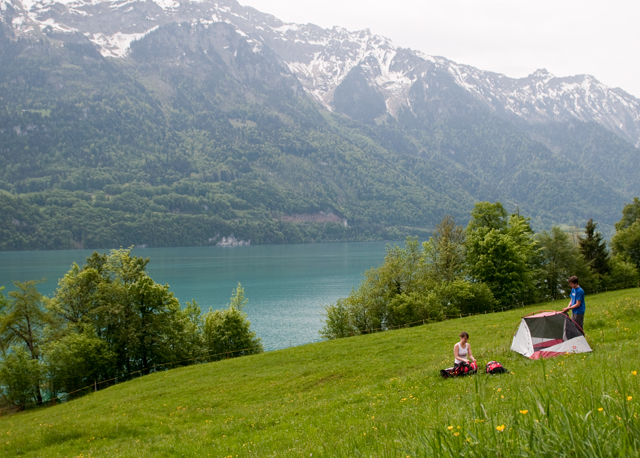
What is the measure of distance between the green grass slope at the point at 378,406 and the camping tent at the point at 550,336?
671mm

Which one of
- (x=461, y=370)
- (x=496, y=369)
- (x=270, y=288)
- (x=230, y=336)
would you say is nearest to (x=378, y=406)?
(x=461, y=370)

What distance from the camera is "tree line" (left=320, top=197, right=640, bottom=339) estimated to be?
4791cm

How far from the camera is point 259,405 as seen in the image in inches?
784

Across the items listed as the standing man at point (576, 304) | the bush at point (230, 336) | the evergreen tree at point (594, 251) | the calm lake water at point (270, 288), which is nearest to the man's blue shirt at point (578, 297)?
the standing man at point (576, 304)

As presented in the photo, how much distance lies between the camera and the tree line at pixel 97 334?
38322mm

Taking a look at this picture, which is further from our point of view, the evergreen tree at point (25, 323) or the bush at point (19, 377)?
the evergreen tree at point (25, 323)

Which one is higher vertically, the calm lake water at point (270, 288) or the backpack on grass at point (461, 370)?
the backpack on grass at point (461, 370)

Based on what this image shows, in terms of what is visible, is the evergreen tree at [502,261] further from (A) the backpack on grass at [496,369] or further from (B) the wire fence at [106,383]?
(A) the backpack on grass at [496,369]

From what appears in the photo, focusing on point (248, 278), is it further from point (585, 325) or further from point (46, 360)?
point (585, 325)

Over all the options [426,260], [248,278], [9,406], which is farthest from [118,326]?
[248,278]

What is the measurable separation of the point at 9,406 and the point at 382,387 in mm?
38151

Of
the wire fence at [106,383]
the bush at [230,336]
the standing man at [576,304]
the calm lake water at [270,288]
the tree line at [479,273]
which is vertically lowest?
the calm lake water at [270,288]

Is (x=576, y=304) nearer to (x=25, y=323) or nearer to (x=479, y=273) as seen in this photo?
(x=479, y=273)

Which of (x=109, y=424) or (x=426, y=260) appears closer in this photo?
(x=109, y=424)
